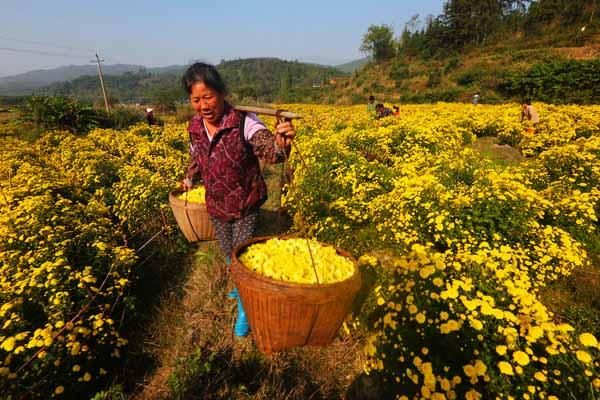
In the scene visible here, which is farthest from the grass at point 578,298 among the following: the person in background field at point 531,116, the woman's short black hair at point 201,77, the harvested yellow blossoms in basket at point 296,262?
the person in background field at point 531,116

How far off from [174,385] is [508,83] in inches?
1369

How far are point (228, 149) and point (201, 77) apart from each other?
1.70ft

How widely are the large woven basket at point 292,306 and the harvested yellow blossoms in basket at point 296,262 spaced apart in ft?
0.32

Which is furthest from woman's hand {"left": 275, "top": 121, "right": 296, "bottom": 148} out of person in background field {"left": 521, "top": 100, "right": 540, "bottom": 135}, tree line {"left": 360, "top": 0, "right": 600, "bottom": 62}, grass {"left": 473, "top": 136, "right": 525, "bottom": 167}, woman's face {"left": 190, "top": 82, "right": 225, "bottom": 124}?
tree line {"left": 360, "top": 0, "right": 600, "bottom": 62}

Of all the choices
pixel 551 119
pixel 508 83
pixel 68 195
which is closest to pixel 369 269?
pixel 68 195

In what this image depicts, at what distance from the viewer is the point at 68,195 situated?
4969 millimetres

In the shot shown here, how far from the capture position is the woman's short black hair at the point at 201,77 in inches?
82.7

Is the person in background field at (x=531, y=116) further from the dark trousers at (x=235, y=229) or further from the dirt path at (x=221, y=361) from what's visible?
the dark trousers at (x=235, y=229)

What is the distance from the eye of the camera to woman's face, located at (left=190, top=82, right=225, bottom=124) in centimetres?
212

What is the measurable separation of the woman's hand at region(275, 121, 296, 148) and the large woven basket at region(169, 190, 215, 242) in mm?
1341

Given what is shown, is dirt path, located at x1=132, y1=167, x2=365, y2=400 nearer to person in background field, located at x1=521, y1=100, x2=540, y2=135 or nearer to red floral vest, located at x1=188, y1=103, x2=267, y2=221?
red floral vest, located at x1=188, y1=103, x2=267, y2=221

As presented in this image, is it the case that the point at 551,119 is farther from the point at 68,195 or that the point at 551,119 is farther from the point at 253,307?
the point at 68,195

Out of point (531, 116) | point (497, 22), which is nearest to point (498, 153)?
point (531, 116)

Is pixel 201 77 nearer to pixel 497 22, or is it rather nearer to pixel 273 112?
pixel 273 112
